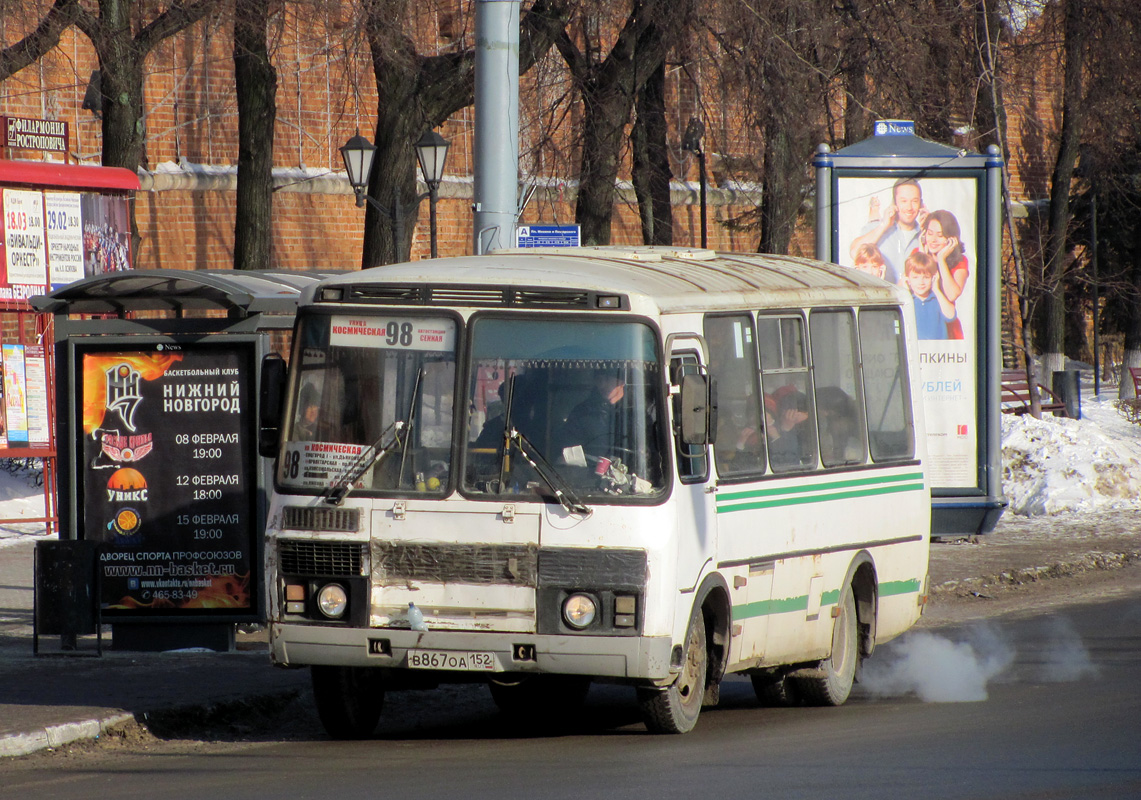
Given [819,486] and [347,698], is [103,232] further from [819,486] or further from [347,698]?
[819,486]

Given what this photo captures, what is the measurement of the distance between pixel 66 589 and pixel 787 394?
4684 millimetres

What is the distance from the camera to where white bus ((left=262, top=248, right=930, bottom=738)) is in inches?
317

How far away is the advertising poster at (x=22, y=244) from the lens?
→ 1594cm

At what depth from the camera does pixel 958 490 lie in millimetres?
15023

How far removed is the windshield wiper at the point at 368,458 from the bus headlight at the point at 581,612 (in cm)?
119

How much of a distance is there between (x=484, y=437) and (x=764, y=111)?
11185mm

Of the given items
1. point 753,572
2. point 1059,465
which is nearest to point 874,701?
point 753,572

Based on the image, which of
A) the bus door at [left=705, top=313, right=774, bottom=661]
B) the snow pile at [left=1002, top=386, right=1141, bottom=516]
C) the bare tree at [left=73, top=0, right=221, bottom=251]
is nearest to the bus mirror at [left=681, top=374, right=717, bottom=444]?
the bus door at [left=705, top=313, right=774, bottom=661]

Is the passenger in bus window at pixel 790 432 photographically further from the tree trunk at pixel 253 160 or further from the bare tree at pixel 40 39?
the tree trunk at pixel 253 160

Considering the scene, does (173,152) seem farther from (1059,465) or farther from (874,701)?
(874,701)

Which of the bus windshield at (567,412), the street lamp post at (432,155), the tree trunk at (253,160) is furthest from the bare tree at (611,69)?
the bus windshield at (567,412)

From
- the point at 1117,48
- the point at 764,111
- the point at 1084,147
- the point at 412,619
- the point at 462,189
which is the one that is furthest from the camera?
the point at 1084,147

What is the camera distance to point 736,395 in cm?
914

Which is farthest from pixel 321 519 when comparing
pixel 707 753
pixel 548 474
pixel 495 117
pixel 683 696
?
pixel 495 117
